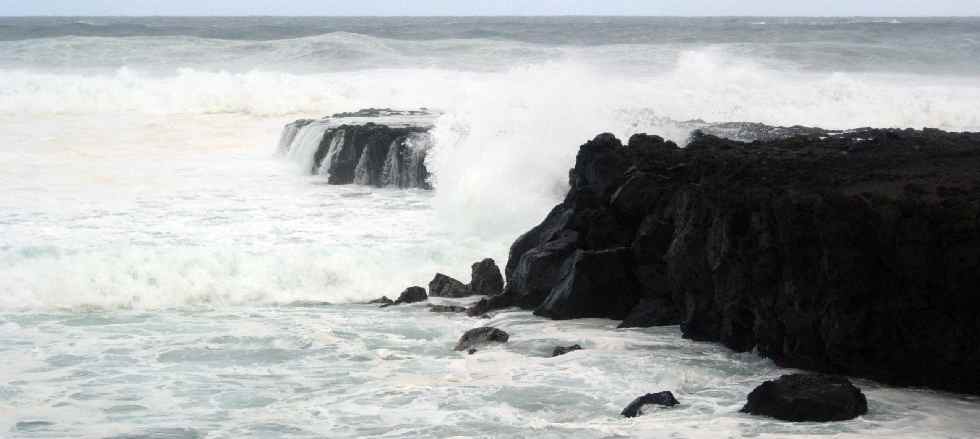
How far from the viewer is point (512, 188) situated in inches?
648

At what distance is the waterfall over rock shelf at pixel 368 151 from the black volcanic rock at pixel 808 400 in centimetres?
1210

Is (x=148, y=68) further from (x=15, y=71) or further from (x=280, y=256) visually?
(x=280, y=256)

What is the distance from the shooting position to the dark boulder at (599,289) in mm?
10828

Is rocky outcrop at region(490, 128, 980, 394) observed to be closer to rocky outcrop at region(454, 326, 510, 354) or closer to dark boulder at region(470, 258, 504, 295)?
dark boulder at region(470, 258, 504, 295)

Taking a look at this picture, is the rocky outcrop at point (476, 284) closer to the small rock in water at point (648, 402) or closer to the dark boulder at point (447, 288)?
the dark boulder at point (447, 288)

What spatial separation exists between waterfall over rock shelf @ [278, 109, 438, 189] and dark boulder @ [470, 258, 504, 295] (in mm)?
7181

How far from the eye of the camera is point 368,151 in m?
20.8

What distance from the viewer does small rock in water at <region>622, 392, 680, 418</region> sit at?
26.4ft

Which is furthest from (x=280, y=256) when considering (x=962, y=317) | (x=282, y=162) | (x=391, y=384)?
(x=282, y=162)

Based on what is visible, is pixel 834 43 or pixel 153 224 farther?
pixel 834 43

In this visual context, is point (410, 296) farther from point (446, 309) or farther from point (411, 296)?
point (446, 309)

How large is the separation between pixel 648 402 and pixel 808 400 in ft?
3.20

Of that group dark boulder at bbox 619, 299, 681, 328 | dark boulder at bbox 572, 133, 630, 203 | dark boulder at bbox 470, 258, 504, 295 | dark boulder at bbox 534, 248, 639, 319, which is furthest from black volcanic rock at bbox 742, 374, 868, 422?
dark boulder at bbox 470, 258, 504, 295

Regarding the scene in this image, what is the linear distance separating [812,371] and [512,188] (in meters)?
7.81
